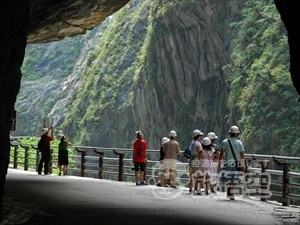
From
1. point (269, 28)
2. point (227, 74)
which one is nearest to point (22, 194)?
point (269, 28)

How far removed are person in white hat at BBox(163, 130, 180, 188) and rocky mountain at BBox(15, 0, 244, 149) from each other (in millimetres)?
19358

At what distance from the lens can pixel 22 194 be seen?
14109 millimetres

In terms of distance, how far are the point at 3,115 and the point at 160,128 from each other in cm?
3506

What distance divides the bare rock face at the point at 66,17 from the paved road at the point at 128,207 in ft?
18.5

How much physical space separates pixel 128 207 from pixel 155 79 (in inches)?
1335

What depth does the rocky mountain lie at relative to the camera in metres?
41.6

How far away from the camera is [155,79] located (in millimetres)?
45656

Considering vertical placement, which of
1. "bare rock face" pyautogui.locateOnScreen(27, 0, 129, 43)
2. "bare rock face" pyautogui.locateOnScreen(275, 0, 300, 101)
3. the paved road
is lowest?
the paved road

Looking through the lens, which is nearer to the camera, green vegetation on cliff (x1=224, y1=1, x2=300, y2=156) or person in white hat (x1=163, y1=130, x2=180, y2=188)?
person in white hat (x1=163, y1=130, x2=180, y2=188)

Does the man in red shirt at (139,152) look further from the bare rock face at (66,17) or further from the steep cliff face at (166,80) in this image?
the steep cliff face at (166,80)

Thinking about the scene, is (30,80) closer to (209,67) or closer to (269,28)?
(209,67)

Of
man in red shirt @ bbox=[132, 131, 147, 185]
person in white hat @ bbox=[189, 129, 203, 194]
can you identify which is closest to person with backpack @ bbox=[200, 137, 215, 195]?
person in white hat @ bbox=[189, 129, 203, 194]

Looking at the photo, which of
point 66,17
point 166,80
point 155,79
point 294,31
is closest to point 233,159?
point 294,31

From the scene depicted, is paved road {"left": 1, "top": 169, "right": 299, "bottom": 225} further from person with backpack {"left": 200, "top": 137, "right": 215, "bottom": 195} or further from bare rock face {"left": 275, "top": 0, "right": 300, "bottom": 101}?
bare rock face {"left": 275, "top": 0, "right": 300, "bottom": 101}
